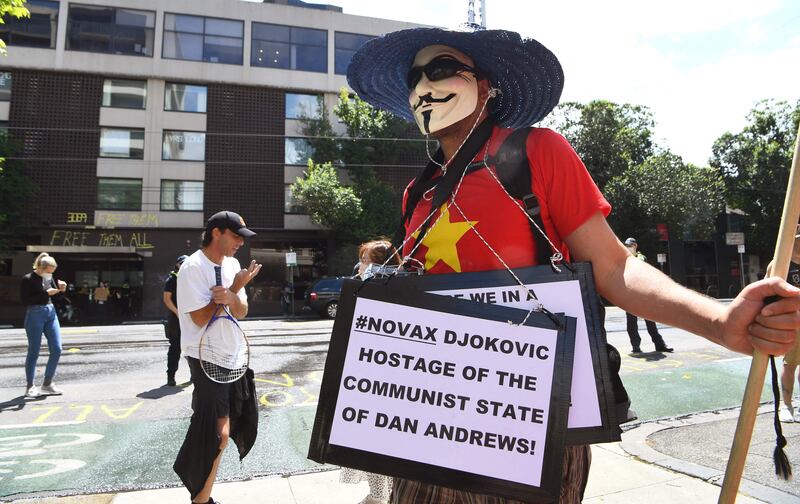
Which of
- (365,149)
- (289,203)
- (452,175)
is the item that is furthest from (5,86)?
(452,175)

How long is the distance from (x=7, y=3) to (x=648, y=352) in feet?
37.5

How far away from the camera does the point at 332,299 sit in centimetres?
1828

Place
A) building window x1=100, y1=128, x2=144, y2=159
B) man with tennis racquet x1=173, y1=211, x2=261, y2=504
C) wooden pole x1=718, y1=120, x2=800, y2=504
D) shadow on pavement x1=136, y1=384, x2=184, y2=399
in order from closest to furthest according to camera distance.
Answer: wooden pole x1=718, y1=120, x2=800, y2=504 → man with tennis racquet x1=173, y1=211, x2=261, y2=504 → shadow on pavement x1=136, y1=384, x2=184, y2=399 → building window x1=100, y1=128, x2=144, y2=159

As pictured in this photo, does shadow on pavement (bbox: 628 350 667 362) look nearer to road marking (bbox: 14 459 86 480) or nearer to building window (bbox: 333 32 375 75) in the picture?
road marking (bbox: 14 459 86 480)

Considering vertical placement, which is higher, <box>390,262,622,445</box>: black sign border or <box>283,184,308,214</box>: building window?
<box>283,184,308,214</box>: building window

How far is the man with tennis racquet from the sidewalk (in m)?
0.61

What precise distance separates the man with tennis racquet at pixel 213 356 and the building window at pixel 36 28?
90.3ft

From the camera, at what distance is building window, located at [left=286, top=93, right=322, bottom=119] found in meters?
26.2

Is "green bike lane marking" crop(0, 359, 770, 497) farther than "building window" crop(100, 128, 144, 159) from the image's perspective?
No

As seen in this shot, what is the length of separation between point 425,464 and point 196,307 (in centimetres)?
237

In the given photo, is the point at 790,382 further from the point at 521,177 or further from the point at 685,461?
the point at 521,177

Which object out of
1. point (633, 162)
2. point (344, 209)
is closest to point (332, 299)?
point (344, 209)

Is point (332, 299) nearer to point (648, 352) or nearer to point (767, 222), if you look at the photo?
point (648, 352)

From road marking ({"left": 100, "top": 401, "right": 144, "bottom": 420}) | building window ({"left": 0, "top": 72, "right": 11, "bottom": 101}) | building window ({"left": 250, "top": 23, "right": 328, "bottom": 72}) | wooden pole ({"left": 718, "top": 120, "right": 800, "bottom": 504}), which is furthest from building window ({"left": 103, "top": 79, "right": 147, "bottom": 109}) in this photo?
wooden pole ({"left": 718, "top": 120, "right": 800, "bottom": 504})
